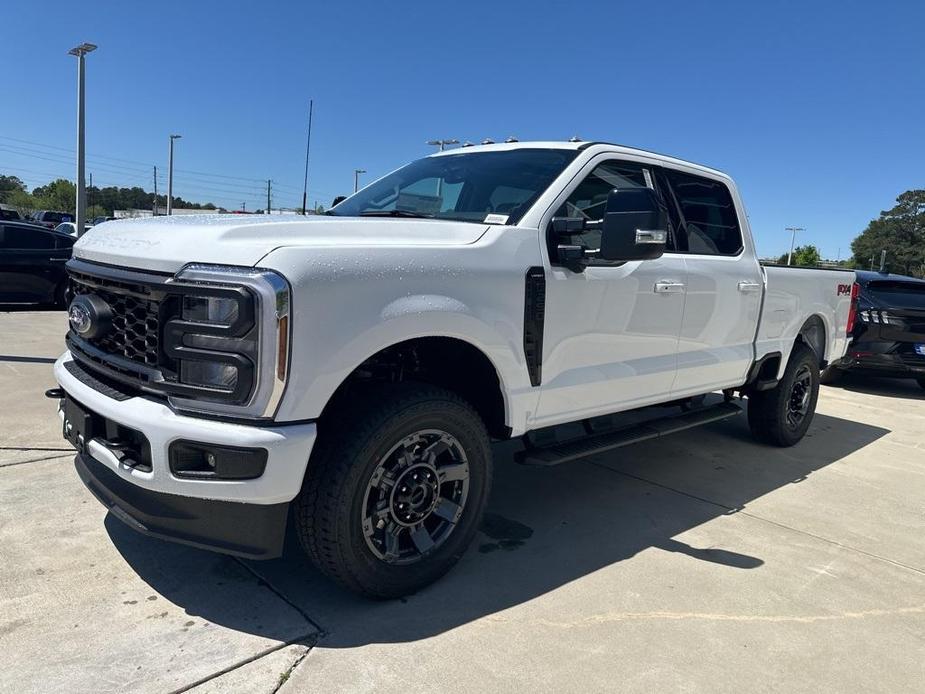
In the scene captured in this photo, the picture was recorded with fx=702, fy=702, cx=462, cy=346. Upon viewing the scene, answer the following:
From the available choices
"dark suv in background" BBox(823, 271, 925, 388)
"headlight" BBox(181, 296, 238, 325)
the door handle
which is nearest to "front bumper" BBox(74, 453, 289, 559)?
"headlight" BBox(181, 296, 238, 325)

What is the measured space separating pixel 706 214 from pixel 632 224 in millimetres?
1907

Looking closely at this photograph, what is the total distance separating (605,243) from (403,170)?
5.74ft

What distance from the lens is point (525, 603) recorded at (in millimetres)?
2959

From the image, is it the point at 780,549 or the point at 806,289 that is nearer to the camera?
the point at 780,549

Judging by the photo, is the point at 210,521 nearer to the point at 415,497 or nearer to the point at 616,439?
the point at 415,497

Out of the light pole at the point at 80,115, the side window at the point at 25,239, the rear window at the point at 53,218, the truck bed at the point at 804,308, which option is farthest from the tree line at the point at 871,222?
the truck bed at the point at 804,308

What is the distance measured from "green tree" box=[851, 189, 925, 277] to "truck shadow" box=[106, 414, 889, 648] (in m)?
93.5

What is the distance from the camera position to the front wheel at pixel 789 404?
559 cm

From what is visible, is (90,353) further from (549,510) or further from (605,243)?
(549,510)

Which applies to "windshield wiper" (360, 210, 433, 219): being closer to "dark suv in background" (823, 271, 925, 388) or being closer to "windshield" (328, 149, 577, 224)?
"windshield" (328, 149, 577, 224)

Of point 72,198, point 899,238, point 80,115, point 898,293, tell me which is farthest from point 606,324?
point 899,238

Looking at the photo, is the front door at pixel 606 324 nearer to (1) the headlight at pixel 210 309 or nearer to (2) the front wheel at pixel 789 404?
(1) the headlight at pixel 210 309

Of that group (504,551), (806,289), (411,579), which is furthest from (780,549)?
(806,289)

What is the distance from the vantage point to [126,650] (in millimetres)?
2451
